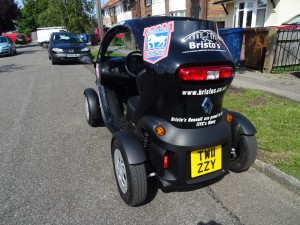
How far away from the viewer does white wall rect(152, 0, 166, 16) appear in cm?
2723

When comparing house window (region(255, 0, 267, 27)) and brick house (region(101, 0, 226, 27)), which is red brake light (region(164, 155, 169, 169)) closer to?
brick house (region(101, 0, 226, 27))

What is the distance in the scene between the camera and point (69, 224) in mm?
2367

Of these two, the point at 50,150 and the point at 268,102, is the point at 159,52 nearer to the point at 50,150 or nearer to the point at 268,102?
the point at 50,150

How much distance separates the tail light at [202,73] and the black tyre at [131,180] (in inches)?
33.4

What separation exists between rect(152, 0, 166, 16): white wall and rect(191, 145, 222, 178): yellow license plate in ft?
88.3

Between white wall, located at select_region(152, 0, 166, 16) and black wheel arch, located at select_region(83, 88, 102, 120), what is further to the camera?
white wall, located at select_region(152, 0, 166, 16)

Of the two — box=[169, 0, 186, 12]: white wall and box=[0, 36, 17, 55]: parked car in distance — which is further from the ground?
box=[169, 0, 186, 12]: white wall

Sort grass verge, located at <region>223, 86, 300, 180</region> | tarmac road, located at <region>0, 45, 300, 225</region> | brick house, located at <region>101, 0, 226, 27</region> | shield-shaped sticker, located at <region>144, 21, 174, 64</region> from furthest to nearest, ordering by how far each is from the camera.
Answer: brick house, located at <region>101, 0, 226, 27</region>, grass verge, located at <region>223, 86, 300, 180</region>, tarmac road, located at <region>0, 45, 300, 225</region>, shield-shaped sticker, located at <region>144, 21, 174, 64</region>

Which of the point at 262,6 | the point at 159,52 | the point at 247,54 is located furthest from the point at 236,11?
the point at 159,52

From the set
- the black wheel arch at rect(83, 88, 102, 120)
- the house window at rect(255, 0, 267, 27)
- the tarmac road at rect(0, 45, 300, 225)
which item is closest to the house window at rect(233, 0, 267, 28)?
the house window at rect(255, 0, 267, 27)

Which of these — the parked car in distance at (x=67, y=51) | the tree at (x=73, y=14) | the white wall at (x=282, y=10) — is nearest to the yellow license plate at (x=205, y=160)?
the parked car in distance at (x=67, y=51)

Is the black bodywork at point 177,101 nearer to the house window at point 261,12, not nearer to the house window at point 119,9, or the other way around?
the house window at point 261,12

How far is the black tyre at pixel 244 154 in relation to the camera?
2764mm

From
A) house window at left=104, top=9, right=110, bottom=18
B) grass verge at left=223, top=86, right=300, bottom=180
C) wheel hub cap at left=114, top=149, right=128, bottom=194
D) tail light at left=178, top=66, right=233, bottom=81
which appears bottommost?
grass verge at left=223, top=86, right=300, bottom=180
